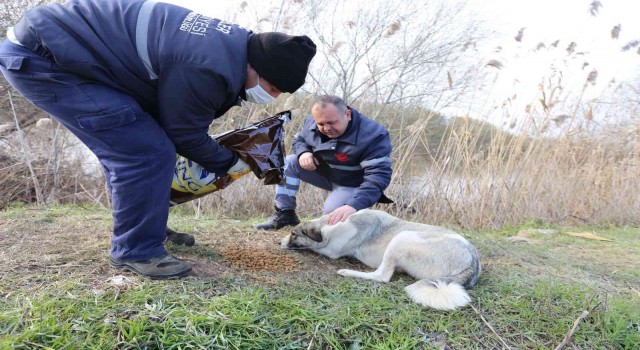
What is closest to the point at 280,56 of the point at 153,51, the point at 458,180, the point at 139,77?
the point at 153,51

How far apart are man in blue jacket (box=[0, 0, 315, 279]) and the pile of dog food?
1.99 ft

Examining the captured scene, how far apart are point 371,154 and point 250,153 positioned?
5.43ft

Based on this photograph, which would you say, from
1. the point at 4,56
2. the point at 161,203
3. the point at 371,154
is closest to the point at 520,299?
the point at 371,154

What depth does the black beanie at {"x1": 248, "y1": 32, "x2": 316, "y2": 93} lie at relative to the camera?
2.70 meters

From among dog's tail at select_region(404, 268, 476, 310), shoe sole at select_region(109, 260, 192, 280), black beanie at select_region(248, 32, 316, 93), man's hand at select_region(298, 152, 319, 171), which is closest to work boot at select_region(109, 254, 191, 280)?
shoe sole at select_region(109, 260, 192, 280)

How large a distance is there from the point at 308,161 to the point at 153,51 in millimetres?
2446

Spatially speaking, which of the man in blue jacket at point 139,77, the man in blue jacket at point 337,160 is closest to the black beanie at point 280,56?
the man in blue jacket at point 139,77

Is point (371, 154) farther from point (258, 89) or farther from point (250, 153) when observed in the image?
point (258, 89)

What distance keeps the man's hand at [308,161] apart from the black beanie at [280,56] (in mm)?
2014

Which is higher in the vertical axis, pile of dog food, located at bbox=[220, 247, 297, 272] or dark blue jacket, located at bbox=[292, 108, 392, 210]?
dark blue jacket, located at bbox=[292, 108, 392, 210]

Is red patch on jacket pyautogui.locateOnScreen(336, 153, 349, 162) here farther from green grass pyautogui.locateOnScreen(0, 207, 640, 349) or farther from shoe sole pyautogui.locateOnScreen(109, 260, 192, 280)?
shoe sole pyautogui.locateOnScreen(109, 260, 192, 280)

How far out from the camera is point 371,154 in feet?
15.0

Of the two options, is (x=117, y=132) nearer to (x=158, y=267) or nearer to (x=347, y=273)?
(x=158, y=267)

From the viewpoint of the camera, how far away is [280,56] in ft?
8.86
